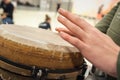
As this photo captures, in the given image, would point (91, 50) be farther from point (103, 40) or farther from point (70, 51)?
point (70, 51)

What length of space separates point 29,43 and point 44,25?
4.51m

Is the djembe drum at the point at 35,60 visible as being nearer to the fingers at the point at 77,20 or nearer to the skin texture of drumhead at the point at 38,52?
the skin texture of drumhead at the point at 38,52

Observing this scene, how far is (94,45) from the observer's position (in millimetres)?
674

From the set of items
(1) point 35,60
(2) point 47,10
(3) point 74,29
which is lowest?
(2) point 47,10

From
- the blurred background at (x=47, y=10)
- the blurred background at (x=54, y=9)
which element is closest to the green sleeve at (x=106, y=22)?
the blurred background at (x=47, y=10)

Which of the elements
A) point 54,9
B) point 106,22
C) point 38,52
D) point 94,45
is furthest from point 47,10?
point 94,45

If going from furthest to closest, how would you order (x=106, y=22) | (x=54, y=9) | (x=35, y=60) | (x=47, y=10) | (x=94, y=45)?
(x=54, y=9), (x=47, y=10), (x=106, y=22), (x=35, y=60), (x=94, y=45)

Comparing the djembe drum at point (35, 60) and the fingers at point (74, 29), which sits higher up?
the fingers at point (74, 29)

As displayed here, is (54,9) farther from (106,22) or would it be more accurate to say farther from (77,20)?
(77,20)

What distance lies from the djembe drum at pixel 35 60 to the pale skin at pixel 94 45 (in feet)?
0.27

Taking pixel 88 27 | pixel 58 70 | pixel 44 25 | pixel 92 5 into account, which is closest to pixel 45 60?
pixel 58 70

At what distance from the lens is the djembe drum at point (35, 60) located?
0.79 metres

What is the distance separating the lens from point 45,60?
79 centimetres

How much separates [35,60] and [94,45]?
0.68 ft
